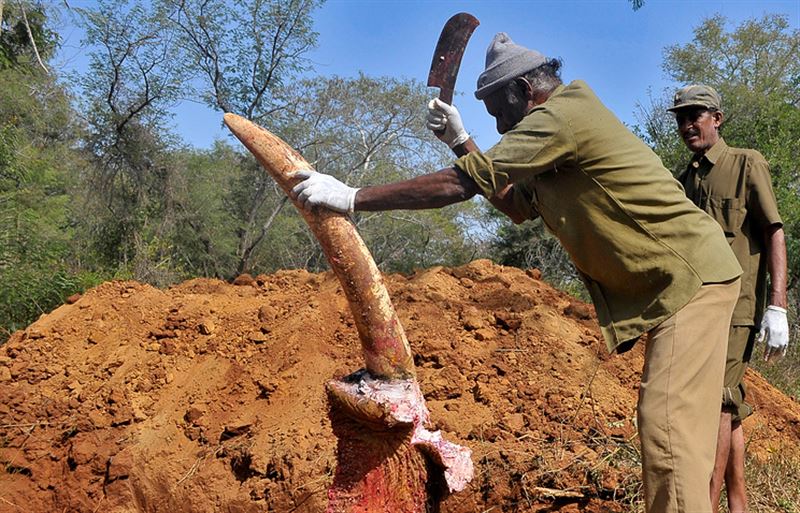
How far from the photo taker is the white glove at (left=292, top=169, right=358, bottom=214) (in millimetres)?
2160

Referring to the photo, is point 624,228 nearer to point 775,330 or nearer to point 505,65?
point 505,65

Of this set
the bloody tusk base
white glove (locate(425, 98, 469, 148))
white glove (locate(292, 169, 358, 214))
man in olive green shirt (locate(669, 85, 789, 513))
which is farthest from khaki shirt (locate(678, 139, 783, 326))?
white glove (locate(292, 169, 358, 214))

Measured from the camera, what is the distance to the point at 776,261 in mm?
3188

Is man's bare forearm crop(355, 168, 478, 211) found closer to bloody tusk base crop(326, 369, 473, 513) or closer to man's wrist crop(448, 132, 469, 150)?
bloody tusk base crop(326, 369, 473, 513)

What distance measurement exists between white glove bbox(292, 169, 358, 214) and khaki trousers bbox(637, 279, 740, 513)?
107cm

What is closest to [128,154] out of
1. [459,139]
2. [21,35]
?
[21,35]

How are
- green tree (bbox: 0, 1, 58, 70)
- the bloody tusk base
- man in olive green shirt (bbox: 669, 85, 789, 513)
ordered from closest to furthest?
the bloody tusk base
man in olive green shirt (bbox: 669, 85, 789, 513)
green tree (bbox: 0, 1, 58, 70)

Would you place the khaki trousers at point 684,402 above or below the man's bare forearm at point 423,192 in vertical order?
below

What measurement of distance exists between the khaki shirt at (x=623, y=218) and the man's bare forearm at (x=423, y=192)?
0.16 m

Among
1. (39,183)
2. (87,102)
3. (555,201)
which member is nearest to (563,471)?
(555,201)

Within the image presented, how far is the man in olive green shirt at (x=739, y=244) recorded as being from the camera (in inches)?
123

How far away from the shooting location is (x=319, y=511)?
3.83 metres

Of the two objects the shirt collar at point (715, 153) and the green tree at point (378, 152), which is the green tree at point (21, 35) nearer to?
the green tree at point (378, 152)

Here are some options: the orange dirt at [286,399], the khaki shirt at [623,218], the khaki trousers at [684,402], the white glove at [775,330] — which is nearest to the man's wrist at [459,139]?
the khaki shirt at [623,218]
